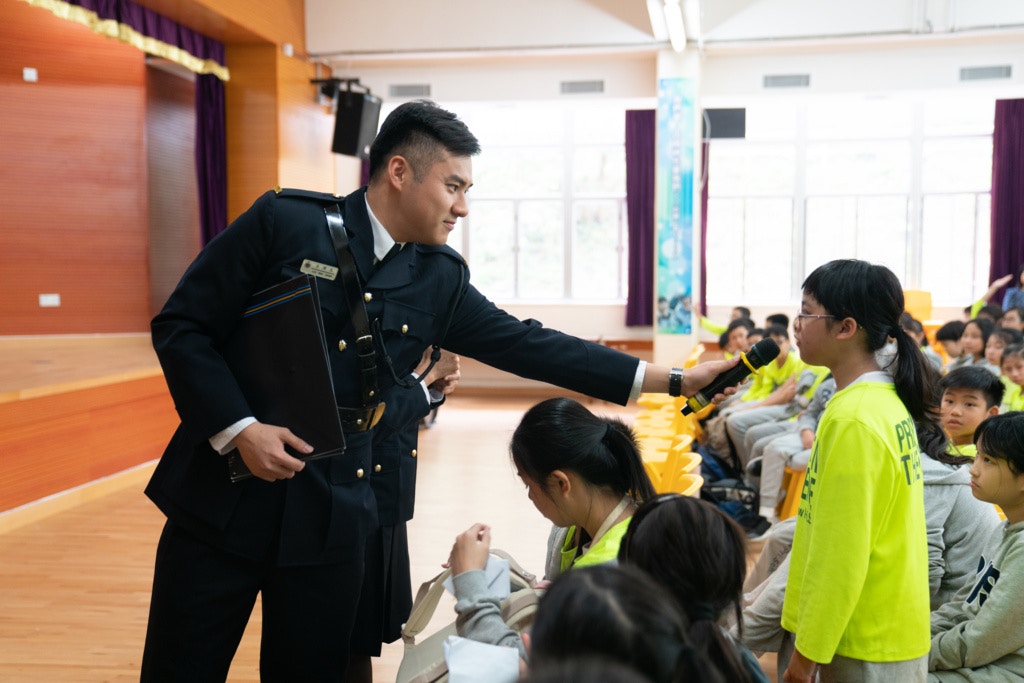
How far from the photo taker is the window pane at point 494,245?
36.8 ft

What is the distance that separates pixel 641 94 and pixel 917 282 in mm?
4242

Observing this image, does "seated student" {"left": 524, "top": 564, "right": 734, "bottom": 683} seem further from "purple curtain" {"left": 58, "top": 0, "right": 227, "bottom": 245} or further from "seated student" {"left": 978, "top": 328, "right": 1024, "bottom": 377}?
"purple curtain" {"left": 58, "top": 0, "right": 227, "bottom": 245}

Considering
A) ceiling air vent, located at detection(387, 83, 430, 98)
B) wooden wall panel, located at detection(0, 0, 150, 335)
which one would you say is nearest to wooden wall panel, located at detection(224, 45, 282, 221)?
wooden wall panel, located at detection(0, 0, 150, 335)

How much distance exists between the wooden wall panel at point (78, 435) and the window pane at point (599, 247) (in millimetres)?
5917

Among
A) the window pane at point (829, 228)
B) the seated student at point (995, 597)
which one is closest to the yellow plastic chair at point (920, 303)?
the window pane at point (829, 228)

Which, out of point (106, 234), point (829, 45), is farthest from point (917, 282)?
point (106, 234)

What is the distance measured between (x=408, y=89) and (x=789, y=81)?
379 centimetres

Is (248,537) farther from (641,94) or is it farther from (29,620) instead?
(641,94)

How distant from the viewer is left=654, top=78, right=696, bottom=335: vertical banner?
874cm

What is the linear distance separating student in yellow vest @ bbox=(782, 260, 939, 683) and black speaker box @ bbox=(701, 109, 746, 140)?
8.29m

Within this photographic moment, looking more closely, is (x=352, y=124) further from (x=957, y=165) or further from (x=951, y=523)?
(x=957, y=165)

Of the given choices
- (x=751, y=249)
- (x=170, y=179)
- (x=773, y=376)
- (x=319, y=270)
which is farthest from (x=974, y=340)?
(x=170, y=179)

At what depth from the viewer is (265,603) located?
167 cm

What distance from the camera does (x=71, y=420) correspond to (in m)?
5.18
